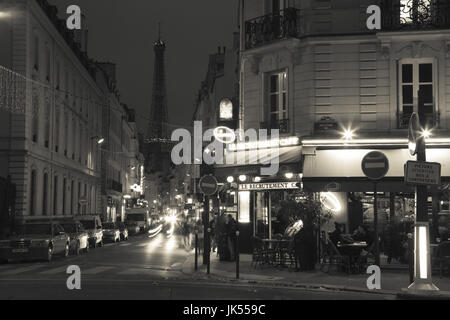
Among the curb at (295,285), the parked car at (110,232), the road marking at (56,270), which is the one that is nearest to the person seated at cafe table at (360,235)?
the curb at (295,285)

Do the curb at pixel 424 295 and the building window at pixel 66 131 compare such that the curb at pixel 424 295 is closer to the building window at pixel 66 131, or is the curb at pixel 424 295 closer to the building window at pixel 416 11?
the building window at pixel 416 11

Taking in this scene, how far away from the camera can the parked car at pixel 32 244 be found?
2447 cm

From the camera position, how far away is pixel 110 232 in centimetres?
4438

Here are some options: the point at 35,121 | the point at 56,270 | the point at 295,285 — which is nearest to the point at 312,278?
the point at 295,285

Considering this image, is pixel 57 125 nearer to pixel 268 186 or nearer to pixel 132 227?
pixel 132 227

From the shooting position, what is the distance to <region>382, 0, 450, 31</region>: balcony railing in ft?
73.7

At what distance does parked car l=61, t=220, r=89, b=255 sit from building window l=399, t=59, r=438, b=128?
14.4 metres

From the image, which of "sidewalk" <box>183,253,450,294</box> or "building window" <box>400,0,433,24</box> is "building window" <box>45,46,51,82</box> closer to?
"sidewalk" <box>183,253,450,294</box>

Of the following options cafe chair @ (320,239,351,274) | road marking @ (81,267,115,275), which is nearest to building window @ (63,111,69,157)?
road marking @ (81,267,115,275)

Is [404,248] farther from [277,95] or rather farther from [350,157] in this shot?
[277,95]

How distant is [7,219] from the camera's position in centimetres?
3278

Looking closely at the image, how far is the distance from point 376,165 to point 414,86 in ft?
26.4
